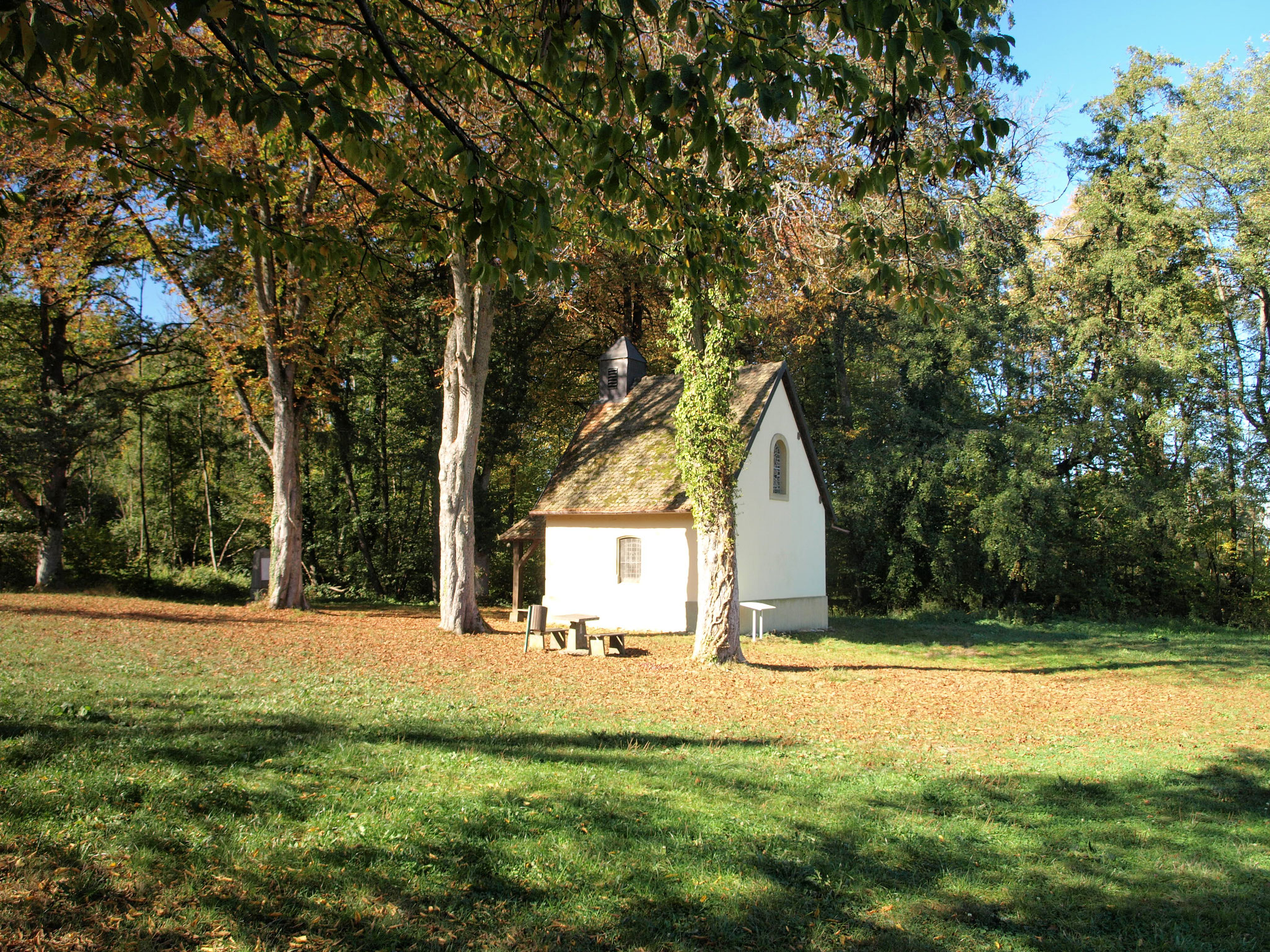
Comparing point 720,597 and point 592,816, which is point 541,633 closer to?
point 720,597

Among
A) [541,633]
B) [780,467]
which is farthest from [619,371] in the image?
[541,633]

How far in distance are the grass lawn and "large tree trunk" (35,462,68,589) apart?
1405 centimetres

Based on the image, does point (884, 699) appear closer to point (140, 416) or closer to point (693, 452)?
point (693, 452)

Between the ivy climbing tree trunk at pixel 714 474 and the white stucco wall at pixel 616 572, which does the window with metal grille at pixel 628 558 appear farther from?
the ivy climbing tree trunk at pixel 714 474

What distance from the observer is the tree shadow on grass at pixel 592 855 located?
3926 mm

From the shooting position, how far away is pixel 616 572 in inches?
848

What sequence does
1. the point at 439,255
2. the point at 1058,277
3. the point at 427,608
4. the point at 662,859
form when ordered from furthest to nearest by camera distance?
the point at 1058,277
the point at 427,608
the point at 439,255
the point at 662,859

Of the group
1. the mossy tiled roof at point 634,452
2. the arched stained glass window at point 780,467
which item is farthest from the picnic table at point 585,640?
the arched stained glass window at point 780,467

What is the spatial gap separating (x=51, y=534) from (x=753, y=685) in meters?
21.7

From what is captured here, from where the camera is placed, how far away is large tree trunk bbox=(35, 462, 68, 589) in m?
24.1

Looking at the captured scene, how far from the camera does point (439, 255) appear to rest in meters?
5.72

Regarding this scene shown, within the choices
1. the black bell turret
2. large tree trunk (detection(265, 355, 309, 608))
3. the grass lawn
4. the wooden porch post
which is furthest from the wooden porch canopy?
the grass lawn

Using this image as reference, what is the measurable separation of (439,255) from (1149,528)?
2974 centimetres

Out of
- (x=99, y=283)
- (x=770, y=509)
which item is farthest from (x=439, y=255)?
(x=99, y=283)
